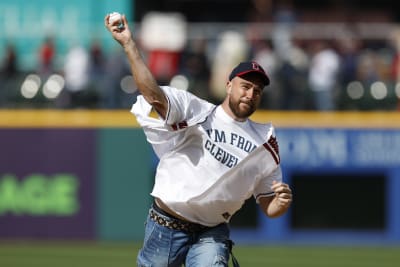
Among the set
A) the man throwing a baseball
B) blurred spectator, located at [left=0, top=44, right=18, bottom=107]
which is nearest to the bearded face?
the man throwing a baseball

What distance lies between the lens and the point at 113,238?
17.8 metres

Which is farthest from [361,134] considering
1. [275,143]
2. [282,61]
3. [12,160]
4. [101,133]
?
[275,143]

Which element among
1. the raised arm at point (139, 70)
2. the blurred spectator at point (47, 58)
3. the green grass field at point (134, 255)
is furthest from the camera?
the blurred spectator at point (47, 58)

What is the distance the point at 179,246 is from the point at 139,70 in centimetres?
155

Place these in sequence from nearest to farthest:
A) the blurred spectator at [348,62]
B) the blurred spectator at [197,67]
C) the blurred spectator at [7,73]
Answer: the blurred spectator at [197,67] → the blurred spectator at [7,73] → the blurred spectator at [348,62]

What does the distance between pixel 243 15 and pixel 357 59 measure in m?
7.79

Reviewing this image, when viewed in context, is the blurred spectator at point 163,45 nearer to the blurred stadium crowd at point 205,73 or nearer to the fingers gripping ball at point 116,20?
the blurred stadium crowd at point 205,73

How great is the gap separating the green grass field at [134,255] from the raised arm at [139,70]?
7271 millimetres

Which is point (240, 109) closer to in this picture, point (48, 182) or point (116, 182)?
point (116, 182)

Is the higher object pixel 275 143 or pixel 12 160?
pixel 275 143

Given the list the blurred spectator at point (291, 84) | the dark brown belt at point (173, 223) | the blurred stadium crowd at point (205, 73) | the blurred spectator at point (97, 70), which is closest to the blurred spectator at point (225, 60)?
the blurred stadium crowd at point (205, 73)

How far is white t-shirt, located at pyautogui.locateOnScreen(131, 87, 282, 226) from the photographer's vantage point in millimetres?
7762

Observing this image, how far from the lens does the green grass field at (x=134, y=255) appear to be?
14570 mm

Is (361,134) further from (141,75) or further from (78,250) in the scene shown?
(141,75)
